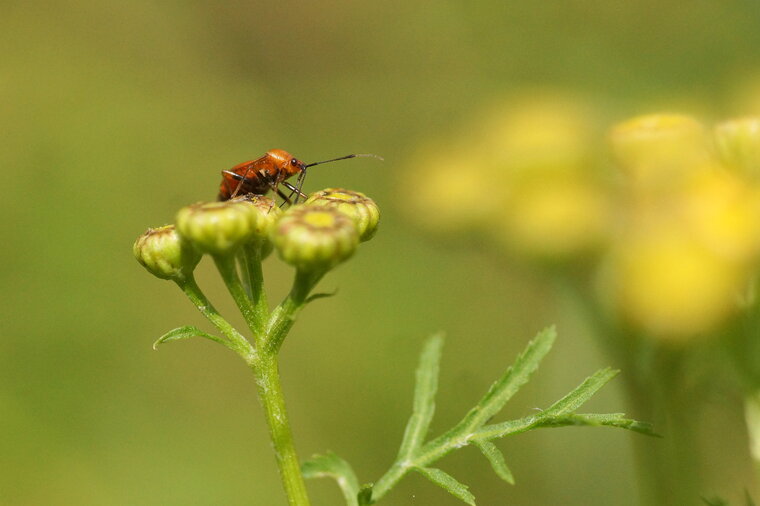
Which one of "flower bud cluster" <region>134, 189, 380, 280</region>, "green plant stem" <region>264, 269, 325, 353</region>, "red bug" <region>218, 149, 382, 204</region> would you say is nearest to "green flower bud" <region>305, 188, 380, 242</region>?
"flower bud cluster" <region>134, 189, 380, 280</region>

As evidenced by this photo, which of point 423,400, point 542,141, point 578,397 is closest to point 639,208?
point 542,141

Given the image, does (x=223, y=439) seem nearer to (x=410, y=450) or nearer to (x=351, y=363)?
(x=351, y=363)

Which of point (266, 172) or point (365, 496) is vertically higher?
point (266, 172)

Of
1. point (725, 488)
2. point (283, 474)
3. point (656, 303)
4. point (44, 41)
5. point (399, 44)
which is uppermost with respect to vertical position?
point (44, 41)

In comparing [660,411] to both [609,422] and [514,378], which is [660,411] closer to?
[514,378]

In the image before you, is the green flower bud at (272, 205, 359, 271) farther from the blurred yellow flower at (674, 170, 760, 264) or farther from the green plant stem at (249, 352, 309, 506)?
the blurred yellow flower at (674, 170, 760, 264)

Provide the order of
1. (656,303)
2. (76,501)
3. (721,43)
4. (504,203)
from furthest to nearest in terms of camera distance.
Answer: (721,43)
(76,501)
(504,203)
(656,303)

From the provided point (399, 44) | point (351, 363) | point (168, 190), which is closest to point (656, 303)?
point (351, 363)

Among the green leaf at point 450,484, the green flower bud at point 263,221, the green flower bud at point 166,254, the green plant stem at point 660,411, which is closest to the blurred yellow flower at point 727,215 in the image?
the green plant stem at point 660,411
